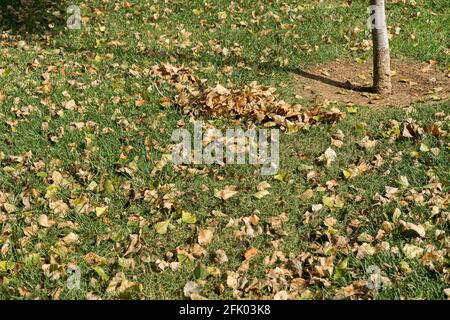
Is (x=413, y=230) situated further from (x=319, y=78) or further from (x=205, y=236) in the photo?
(x=319, y=78)

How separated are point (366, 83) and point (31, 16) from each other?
602 cm

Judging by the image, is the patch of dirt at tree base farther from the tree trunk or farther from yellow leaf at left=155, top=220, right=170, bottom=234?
yellow leaf at left=155, top=220, right=170, bottom=234

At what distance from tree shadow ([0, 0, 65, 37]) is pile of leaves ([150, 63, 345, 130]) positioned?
3636 millimetres

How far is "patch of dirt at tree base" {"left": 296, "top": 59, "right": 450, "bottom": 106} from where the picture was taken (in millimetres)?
6629

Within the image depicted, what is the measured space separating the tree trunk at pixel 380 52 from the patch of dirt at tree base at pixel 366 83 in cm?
13

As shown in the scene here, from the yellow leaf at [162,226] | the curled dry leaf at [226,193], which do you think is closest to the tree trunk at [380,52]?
the curled dry leaf at [226,193]

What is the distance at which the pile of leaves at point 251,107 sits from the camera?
20.0ft

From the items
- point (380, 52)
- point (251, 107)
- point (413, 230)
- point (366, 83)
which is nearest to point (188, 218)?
point (413, 230)

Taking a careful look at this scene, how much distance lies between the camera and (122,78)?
743 cm

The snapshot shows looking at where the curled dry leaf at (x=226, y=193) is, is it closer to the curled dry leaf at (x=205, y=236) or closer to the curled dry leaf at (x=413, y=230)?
the curled dry leaf at (x=205, y=236)

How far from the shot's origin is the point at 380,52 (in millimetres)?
6613

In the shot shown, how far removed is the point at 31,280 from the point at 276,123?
3010 mm

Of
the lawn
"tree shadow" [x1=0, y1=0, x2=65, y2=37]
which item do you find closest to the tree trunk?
the lawn
